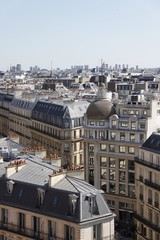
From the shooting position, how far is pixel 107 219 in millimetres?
43125

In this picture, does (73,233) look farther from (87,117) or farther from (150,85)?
(150,85)

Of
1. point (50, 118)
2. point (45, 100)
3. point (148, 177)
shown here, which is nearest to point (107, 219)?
point (148, 177)

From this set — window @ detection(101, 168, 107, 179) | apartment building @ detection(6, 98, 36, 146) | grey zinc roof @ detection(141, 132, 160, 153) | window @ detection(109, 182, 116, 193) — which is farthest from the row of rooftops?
apartment building @ detection(6, 98, 36, 146)

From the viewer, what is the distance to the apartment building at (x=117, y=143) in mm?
80625

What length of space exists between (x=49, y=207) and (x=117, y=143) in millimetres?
38840

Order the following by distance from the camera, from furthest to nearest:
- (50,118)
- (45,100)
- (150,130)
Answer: (45,100), (50,118), (150,130)

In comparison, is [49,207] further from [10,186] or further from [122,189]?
[122,189]

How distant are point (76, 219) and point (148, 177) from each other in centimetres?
2557

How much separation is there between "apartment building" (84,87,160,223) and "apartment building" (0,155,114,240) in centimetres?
3305

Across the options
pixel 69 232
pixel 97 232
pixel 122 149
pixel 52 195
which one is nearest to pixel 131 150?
pixel 122 149

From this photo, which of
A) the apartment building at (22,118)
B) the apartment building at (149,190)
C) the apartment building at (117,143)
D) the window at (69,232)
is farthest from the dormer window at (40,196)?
the apartment building at (22,118)

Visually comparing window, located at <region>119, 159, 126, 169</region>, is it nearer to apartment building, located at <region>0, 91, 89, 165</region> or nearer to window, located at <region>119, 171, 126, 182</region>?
window, located at <region>119, 171, 126, 182</region>

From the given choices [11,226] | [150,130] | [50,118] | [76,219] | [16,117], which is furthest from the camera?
[16,117]

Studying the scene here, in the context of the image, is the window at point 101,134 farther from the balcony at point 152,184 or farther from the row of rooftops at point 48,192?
the row of rooftops at point 48,192
